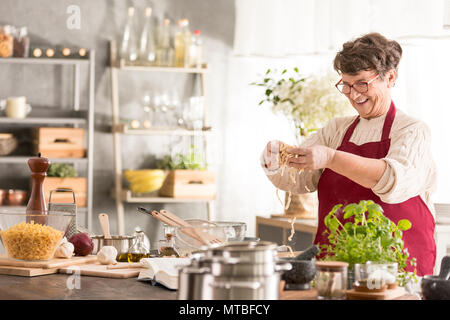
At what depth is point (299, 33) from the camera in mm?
4895

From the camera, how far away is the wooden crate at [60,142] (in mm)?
4629

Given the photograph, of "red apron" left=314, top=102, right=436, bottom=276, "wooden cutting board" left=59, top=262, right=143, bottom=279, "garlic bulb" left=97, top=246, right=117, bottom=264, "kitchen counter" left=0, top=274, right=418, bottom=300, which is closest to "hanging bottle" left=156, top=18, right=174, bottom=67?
"red apron" left=314, top=102, right=436, bottom=276

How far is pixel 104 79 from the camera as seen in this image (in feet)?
16.5

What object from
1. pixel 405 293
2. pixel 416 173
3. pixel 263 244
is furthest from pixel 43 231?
pixel 416 173

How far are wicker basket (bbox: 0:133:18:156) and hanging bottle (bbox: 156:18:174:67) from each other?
1.15 m

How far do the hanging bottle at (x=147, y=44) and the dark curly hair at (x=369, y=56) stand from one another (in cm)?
241

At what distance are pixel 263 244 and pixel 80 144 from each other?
345 cm

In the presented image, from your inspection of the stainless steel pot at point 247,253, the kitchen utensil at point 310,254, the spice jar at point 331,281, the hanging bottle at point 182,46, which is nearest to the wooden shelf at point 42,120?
the hanging bottle at point 182,46

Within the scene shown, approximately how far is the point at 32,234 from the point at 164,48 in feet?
10.2

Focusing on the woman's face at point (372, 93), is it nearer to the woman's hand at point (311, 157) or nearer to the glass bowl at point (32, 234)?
the woman's hand at point (311, 157)

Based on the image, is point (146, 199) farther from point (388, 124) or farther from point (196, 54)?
point (388, 124)

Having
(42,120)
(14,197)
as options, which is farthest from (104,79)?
(14,197)

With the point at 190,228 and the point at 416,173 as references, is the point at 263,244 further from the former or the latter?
the point at 416,173
